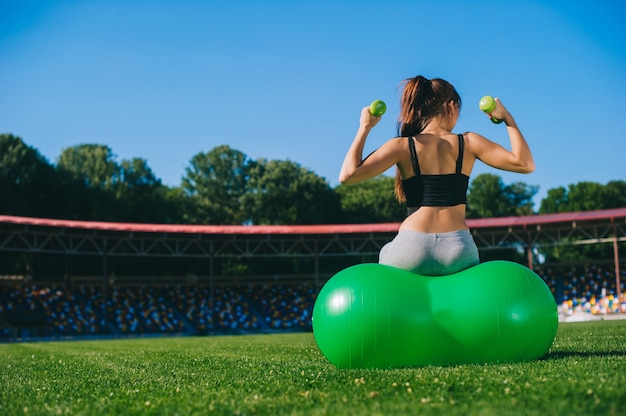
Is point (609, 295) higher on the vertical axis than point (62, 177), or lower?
lower

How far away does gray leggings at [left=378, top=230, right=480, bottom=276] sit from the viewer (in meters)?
5.30

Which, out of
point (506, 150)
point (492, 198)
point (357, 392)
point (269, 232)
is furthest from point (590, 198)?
point (357, 392)

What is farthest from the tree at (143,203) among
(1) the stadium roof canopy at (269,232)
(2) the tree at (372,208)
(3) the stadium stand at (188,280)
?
(2) the tree at (372,208)

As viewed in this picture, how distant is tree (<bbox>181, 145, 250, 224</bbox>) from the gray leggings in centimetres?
4512

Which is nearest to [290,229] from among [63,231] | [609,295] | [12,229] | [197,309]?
[197,309]

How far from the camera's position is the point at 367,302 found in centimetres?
499

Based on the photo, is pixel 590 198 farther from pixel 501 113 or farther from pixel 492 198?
pixel 501 113

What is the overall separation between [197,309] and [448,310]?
103 ft

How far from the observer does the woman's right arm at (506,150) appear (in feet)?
18.1

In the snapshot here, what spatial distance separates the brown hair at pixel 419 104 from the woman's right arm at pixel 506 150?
412 mm

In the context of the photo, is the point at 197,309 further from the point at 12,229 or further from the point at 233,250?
the point at 12,229

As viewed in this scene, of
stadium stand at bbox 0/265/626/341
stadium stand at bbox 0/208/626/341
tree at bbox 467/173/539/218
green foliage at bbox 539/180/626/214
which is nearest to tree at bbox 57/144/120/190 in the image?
stadium stand at bbox 0/208/626/341

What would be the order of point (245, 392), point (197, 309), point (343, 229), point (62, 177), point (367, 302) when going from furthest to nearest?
1. point (62, 177)
2. point (197, 309)
3. point (343, 229)
4. point (367, 302)
5. point (245, 392)

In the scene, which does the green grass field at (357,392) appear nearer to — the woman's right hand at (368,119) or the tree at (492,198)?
the woman's right hand at (368,119)
